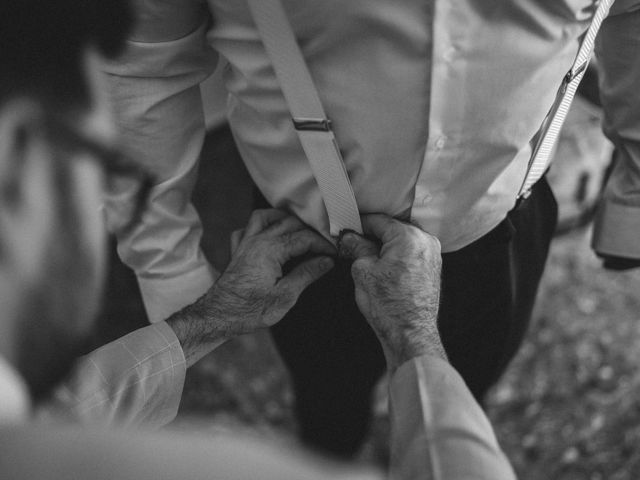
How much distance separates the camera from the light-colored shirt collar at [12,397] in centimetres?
49

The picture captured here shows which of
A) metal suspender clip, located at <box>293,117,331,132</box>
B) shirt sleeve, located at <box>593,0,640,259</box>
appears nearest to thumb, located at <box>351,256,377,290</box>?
metal suspender clip, located at <box>293,117,331,132</box>

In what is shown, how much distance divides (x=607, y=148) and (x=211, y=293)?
175 centimetres

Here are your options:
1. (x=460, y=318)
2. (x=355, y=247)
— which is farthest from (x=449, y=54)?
(x=460, y=318)

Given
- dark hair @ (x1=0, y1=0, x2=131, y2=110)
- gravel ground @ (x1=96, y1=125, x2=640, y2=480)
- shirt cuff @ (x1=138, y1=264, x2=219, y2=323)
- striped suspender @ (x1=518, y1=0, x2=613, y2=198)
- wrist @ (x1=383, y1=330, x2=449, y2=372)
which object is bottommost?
gravel ground @ (x1=96, y1=125, x2=640, y2=480)

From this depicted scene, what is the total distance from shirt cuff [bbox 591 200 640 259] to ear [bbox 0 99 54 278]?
1.22 metres

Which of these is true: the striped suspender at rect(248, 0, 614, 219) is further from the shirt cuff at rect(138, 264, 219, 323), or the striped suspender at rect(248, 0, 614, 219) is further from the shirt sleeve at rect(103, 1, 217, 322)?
the shirt cuff at rect(138, 264, 219, 323)

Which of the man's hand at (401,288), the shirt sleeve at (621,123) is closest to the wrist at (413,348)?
the man's hand at (401,288)

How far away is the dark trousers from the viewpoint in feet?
3.97

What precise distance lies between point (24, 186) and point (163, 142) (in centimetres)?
48

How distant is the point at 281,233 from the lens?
1126 millimetres

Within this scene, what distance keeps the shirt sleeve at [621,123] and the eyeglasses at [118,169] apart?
93 cm

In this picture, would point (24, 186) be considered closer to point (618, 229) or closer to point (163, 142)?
point (163, 142)

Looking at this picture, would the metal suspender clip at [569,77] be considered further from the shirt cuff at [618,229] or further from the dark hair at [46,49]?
the dark hair at [46,49]

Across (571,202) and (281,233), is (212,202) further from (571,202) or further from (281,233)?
(571,202)
